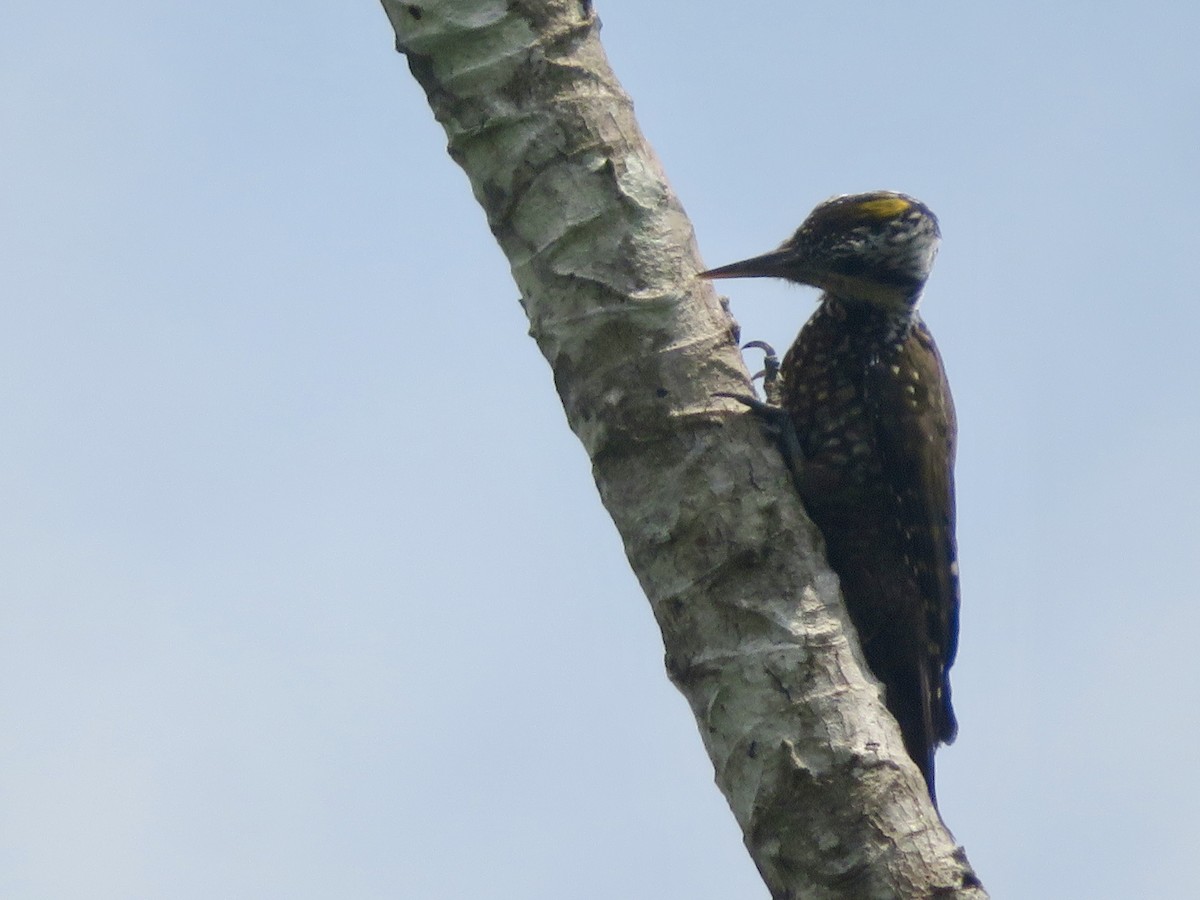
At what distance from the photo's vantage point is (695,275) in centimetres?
353

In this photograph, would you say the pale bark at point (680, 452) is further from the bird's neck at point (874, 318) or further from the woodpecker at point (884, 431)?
the bird's neck at point (874, 318)

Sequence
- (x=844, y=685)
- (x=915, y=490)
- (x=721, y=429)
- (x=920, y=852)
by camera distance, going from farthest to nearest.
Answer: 1. (x=915, y=490)
2. (x=721, y=429)
3. (x=844, y=685)
4. (x=920, y=852)

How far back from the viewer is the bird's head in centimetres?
466

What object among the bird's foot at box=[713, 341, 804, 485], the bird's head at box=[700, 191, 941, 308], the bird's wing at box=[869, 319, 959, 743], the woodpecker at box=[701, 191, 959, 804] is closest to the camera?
the bird's foot at box=[713, 341, 804, 485]

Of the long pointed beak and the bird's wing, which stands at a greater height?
the long pointed beak

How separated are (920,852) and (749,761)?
0.39 m

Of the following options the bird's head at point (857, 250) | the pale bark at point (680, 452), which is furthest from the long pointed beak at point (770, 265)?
the pale bark at point (680, 452)

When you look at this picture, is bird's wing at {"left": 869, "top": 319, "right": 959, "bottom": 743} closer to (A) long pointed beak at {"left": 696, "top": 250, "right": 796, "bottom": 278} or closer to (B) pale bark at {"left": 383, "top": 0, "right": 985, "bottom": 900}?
(A) long pointed beak at {"left": 696, "top": 250, "right": 796, "bottom": 278}

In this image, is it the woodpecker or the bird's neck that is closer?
the woodpecker

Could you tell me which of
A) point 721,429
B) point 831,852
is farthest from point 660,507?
point 831,852

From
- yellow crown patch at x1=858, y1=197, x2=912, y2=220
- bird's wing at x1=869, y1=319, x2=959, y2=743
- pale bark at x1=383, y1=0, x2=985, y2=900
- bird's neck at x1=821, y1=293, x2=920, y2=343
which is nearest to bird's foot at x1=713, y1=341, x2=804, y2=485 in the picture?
pale bark at x1=383, y1=0, x2=985, y2=900

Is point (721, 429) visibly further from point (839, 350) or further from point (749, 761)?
point (839, 350)

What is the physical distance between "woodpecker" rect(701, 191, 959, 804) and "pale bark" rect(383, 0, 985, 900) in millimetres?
592

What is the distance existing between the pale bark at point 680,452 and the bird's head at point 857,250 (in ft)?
3.78
